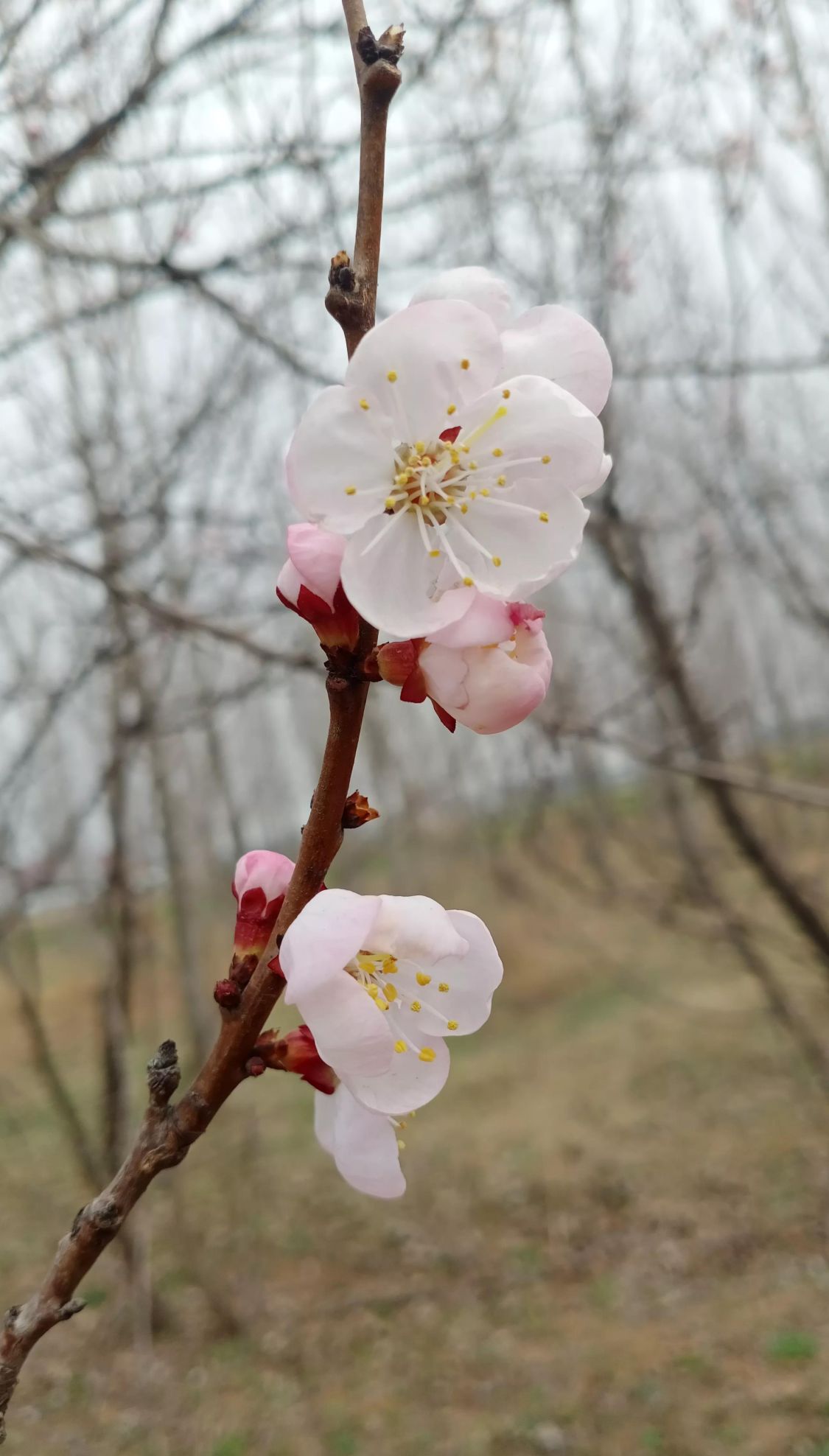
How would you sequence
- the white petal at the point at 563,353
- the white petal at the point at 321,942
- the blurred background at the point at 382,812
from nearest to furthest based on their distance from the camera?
the white petal at the point at 321,942
the white petal at the point at 563,353
the blurred background at the point at 382,812

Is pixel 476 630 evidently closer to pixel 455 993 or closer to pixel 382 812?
pixel 455 993

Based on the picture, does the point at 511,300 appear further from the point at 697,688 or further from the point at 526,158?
the point at 526,158

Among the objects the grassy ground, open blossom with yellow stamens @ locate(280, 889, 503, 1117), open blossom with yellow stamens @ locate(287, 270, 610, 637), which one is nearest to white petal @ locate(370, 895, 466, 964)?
open blossom with yellow stamens @ locate(280, 889, 503, 1117)

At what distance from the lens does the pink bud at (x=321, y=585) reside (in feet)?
2.37

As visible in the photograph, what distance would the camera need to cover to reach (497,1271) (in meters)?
5.68

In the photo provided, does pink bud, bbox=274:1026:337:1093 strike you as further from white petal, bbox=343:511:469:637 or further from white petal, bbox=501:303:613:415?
white petal, bbox=501:303:613:415

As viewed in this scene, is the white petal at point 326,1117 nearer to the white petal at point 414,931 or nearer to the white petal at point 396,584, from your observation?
the white petal at point 414,931

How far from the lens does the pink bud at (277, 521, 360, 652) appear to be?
2.37ft

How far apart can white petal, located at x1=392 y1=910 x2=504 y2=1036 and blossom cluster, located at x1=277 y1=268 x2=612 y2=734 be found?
19cm

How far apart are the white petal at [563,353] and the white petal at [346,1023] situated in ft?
1.51

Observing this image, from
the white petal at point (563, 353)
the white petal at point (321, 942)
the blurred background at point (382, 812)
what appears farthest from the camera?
the blurred background at point (382, 812)

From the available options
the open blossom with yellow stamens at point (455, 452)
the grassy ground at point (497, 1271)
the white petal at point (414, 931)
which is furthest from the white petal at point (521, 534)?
the grassy ground at point (497, 1271)

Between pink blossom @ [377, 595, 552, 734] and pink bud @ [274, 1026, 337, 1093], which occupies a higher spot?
pink blossom @ [377, 595, 552, 734]

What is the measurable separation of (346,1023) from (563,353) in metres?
0.51
